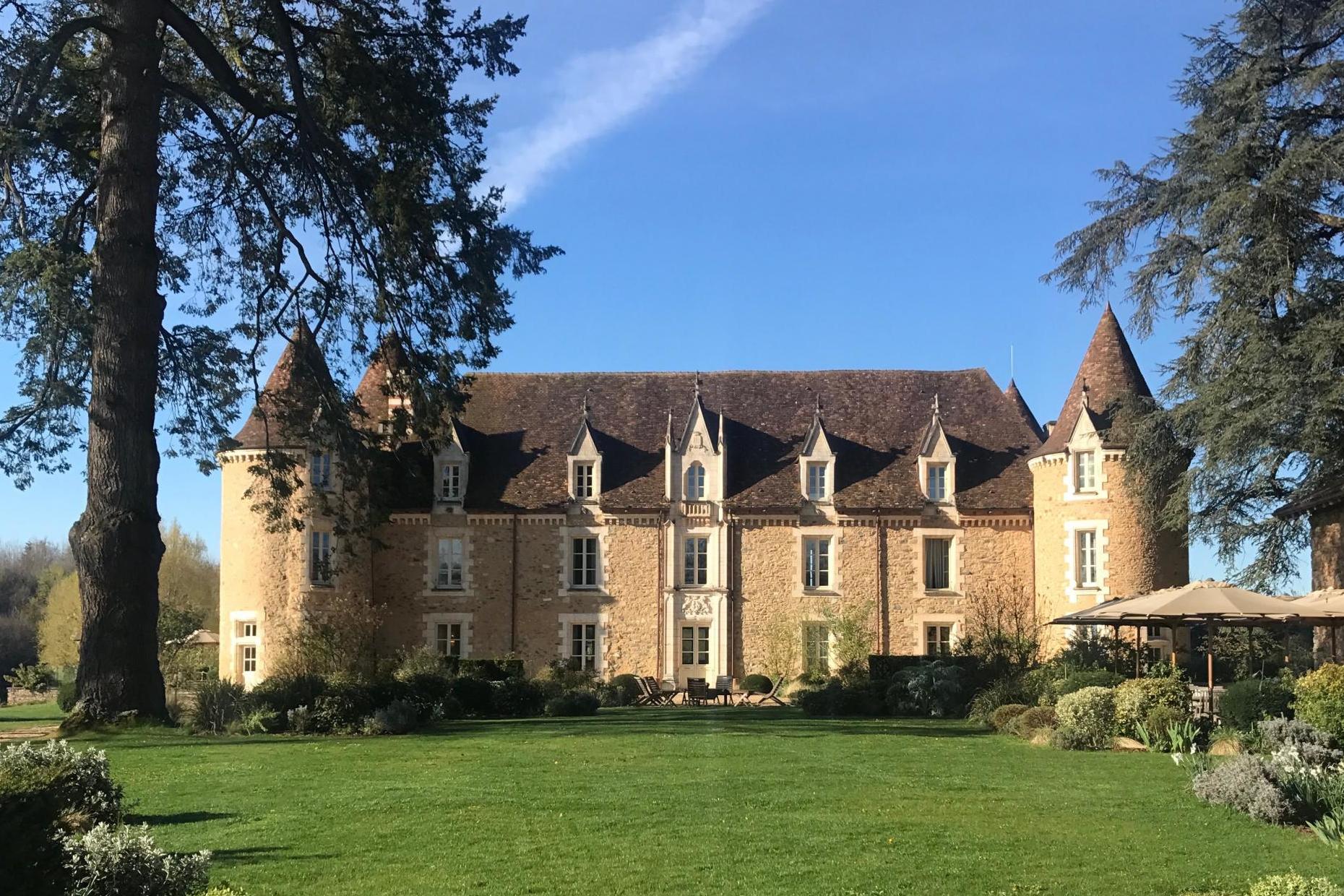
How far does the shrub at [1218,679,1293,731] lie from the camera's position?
56.2 ft

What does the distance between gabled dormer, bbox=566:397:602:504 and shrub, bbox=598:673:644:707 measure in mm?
5366

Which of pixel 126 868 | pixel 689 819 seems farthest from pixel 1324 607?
pixel 126 868

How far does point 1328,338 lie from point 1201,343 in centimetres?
331

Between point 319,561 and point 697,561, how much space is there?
948 cm

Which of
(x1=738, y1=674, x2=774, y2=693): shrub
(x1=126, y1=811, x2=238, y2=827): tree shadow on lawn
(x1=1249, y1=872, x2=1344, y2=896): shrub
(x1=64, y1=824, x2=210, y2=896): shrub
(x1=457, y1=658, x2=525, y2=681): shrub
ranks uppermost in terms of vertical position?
(x1=64, y1=824, x2=210, y2=896): shrub

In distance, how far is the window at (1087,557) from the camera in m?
30.4

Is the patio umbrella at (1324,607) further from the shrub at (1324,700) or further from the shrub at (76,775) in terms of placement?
the shrub at (76,775)

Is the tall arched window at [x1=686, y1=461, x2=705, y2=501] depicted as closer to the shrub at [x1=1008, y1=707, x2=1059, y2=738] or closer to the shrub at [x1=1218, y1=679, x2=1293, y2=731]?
the shrub at [x1=1008, y1=707, x2=1059, y2=738]

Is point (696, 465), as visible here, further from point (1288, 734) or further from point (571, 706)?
point (1288, 734)

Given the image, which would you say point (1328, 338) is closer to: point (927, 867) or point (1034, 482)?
point (1034, 482)

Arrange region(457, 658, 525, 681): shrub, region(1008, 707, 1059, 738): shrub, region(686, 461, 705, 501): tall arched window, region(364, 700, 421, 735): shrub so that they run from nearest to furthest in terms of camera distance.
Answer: region(1008, 707, 1059, 738): shrub
region(364, 700, 421, 735): shrub
region(457, 658, 525, 681): shrub
region(686, 461, 705, 501): tall arched window

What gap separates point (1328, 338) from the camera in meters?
21.8

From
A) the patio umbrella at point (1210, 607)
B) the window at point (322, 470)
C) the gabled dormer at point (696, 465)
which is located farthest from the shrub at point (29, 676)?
the patio umbrella at point (1210, 607)

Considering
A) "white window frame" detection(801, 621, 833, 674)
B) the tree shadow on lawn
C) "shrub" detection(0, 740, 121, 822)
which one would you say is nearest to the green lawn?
the tree shadow on lawn
